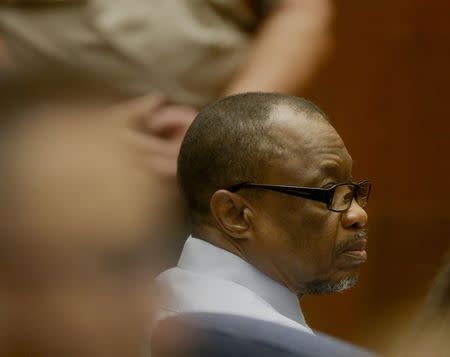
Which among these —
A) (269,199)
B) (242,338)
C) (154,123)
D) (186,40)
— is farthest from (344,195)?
(154,123)

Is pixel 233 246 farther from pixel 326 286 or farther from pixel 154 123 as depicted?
pixel 154 123

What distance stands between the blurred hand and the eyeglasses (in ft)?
2.49

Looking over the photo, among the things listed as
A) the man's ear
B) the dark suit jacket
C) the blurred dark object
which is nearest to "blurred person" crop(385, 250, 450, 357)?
the blurred dark object

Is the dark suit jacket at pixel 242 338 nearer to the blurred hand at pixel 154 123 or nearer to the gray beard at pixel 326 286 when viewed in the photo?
the blurred hand at pixel 154 123

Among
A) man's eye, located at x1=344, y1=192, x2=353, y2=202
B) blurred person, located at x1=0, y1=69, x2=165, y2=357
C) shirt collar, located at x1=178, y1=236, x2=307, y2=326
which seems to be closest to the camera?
blurred person, located at x1=0, y1=69, x2=165, y2=357

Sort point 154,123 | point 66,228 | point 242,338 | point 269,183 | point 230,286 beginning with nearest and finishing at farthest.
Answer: point 66,228 → point 154,123 → point 242,338 → point 230,286 → point 269,183

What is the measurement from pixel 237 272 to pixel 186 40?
0.47m

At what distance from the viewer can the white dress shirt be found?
5.31 ft

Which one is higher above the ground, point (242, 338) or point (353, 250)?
point (353, 250)

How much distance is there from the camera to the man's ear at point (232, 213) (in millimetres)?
1810

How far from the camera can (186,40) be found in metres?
1.45

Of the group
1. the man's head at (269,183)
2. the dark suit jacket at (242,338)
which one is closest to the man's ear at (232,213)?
the man's head at (269,183)

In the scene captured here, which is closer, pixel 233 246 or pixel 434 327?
pixel 434 327

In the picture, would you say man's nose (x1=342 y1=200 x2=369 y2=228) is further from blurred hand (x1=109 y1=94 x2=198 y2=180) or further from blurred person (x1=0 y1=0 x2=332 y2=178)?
blurred hand (x1=109 y1=94 x2=198 y2=180)
